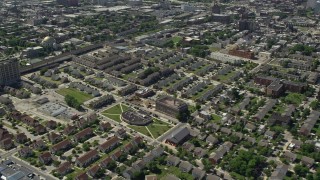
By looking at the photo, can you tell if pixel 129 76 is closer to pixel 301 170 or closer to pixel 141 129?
pixel 141 129

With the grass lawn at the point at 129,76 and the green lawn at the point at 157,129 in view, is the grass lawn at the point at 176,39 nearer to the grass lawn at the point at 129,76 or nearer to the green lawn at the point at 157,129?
the grass lawn at the point at 129,76

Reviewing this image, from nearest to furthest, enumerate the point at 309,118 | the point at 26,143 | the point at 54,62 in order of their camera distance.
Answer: the point at 26,143
the point at 309,118
the point at 54,62

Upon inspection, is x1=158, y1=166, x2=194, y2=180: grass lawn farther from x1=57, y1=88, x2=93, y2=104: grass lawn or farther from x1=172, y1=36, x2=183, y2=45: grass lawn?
x1=172, y1=36, x2=183, y2=45: grass lawn

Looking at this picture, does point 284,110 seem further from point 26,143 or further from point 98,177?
point 26,143

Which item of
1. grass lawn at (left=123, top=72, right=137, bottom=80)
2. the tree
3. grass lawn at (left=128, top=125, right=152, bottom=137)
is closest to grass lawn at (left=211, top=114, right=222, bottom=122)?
grass lawn at (left=128, top=125, right=152, bottom=137)

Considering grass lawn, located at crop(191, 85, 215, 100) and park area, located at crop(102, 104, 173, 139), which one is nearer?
park area, located at crop(102, 104, 173, 139)

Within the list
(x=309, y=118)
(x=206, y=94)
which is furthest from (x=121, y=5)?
(x=309, y=118)
